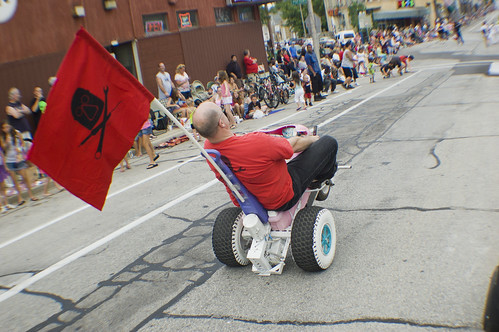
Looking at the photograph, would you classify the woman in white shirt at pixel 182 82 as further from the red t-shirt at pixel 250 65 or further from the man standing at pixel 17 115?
the red t-shirt at pixel 250 65

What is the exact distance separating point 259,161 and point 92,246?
3002 mm

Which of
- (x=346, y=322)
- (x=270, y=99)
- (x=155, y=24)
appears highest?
(x=155, y=24)

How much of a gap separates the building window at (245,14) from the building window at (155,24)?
5136 millimetres

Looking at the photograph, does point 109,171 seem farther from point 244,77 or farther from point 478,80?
point 244,77

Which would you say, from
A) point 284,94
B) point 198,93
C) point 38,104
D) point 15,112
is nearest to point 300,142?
point 15,112

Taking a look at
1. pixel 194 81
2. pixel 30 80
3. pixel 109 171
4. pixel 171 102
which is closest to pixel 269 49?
pixel 194 81

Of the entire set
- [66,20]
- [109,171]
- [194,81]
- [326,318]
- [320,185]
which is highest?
[66,20]

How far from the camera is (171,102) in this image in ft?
53.4

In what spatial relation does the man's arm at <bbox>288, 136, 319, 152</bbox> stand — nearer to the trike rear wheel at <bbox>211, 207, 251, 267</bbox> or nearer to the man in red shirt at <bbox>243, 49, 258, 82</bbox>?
the trike rear wheel at <bbox>211, 207, 251, 267</bbox>

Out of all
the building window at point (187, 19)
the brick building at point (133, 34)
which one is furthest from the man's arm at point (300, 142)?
the building window at point (187, 19)

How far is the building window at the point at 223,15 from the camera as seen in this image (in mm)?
21641

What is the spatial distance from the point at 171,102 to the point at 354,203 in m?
11.4

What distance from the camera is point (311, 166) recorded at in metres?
4.55

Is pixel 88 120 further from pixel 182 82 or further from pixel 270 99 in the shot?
pixel 270 99
